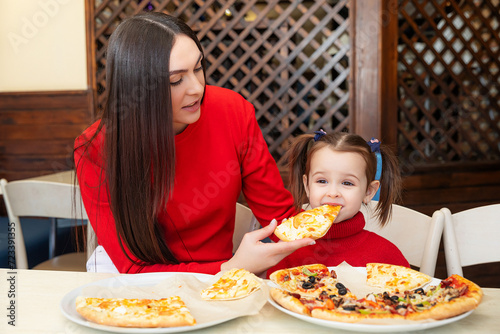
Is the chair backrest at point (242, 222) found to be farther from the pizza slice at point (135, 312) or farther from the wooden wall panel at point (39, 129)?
the wooden wall panel at point (39, 129)

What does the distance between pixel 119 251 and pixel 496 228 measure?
973mm

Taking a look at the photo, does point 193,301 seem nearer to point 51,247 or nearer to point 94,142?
point 94,142

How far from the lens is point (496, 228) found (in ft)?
4.20

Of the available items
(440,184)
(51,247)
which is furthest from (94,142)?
(440,184)

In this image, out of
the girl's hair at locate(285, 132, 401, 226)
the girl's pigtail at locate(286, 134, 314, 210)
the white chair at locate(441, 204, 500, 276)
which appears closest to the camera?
the white chair at locate(441, 204, 500, 276)

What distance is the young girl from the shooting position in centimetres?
132

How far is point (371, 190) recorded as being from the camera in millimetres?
1414

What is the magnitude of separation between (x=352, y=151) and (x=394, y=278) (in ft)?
1.67

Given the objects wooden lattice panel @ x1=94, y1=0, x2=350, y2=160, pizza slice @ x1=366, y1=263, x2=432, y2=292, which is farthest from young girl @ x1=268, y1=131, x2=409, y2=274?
wooden lattice panel @ x1=94, y1=0, x2=350, y2=160

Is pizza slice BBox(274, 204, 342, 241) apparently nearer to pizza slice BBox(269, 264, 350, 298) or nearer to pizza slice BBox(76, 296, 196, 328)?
pizza slice BBox(269, 264, 350, 298)

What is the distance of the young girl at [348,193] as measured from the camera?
1.32 meters

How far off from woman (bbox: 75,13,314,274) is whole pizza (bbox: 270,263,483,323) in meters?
0.14

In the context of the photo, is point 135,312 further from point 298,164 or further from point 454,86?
point 454,86

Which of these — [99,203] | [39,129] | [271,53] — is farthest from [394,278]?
[39,129]
